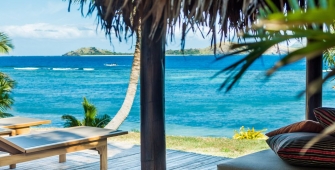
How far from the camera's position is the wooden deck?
162 inches

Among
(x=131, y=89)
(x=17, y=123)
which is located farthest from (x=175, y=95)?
(x=17, y=123)

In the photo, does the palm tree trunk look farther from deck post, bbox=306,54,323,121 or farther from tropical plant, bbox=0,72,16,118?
deck post, bbox=306,54,323,121

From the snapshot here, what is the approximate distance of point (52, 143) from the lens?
3334 millimetres

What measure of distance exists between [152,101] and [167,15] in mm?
699

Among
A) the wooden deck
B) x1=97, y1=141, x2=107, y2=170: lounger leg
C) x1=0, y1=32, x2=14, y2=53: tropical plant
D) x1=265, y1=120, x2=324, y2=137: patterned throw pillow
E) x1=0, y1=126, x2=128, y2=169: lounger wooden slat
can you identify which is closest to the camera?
x1=265, y1=120, x2=324, y2=137: patterned throw pillow

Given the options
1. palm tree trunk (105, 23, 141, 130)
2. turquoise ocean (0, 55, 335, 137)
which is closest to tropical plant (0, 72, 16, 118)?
palm tree trunk (105, 23, 141, 130)

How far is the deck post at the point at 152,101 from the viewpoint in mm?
2332

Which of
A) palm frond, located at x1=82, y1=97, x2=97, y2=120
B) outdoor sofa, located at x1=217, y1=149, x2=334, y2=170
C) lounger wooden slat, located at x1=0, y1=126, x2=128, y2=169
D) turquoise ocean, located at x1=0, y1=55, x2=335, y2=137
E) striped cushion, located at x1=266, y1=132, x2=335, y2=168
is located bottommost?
turquoise ocean, located at x1=0, y1=55, x2=335, y2=137

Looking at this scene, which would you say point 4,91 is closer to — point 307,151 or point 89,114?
point 89,114

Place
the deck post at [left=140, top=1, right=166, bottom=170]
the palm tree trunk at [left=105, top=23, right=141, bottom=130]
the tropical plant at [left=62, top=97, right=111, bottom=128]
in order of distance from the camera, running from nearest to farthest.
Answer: the deck post at [left=140, top=1, right=166, bottom=170]
the tropical plant at [left=62, top=97, right=111, bottom=128]
the palm tree trunk at [left=105, top=23, right=141, bottom=130]

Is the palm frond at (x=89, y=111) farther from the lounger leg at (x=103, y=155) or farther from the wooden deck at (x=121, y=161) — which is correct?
the lounger leg at (x=103, y=155)

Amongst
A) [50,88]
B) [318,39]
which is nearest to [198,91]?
[50,88]

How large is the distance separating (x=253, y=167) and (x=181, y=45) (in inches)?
28.5

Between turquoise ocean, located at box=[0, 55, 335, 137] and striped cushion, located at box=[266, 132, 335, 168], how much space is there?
12151 millimetres
